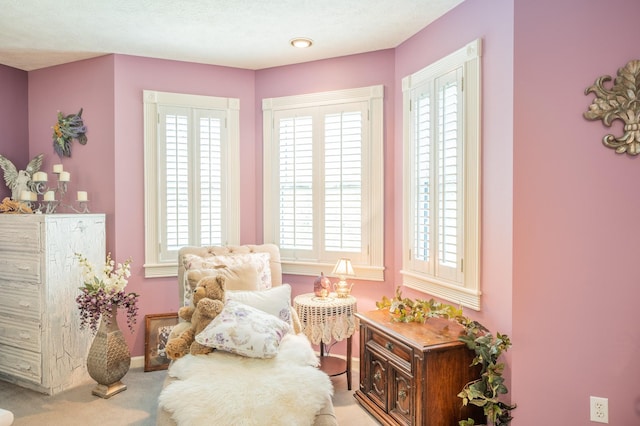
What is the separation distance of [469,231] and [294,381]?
4.49ft

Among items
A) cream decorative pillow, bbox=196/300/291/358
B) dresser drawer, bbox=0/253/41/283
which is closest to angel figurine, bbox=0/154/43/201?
dresser drawer, bbox=0/253/41/283

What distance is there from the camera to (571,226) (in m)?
2.18

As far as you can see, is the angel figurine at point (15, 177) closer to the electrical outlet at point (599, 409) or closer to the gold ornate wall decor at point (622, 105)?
the gold ornate wall decor at point (622, 105)

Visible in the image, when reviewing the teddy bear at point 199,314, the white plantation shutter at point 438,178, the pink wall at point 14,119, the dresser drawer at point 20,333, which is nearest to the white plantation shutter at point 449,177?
the white plantation shutter at point 438,178

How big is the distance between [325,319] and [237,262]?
76 centimetres

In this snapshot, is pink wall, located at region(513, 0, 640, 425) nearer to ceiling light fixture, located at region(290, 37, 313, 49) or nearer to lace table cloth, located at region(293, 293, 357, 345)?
lace table cloth, located at region(293, 293, 357, 345)

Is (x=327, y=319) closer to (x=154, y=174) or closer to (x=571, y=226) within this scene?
(x=571, y=226)

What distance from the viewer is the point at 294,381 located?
1.93 metres

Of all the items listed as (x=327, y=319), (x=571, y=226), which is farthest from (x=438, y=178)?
(x=327, y=319)

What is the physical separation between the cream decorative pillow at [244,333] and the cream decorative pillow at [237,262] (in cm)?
64

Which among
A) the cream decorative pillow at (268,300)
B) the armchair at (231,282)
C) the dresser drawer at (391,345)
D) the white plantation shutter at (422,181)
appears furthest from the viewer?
the white plantation shutter at (422,181)

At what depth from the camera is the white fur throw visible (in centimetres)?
175

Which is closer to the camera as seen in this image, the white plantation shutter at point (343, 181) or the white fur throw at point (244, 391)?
the white fur throw at point (244, 391)

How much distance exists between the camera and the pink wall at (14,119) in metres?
3.72
